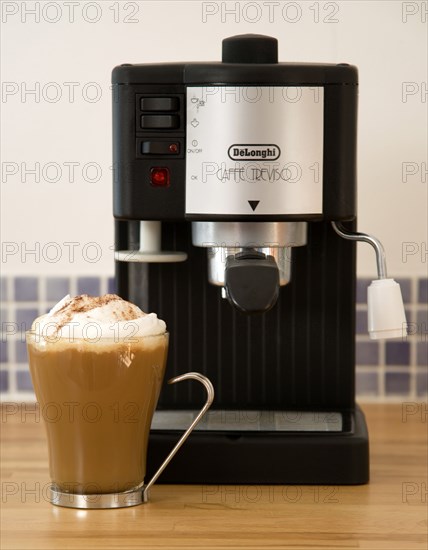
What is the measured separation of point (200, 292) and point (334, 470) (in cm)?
23

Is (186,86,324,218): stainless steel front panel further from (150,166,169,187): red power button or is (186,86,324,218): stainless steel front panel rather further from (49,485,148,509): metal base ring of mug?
(49,485,148,509): metal base ring of mug

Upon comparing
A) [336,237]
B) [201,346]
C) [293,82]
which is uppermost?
[293,82]

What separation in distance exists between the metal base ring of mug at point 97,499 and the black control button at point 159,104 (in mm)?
347

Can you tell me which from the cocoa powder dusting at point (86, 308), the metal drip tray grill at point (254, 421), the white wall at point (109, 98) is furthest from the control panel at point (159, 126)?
the white wall at point (109, 98)

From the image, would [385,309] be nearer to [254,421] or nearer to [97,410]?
[254,421]

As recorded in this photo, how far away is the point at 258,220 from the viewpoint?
0.88 meters

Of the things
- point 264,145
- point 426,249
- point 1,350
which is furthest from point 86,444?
point 426,249

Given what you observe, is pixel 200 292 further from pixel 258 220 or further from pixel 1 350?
pixel 1 350

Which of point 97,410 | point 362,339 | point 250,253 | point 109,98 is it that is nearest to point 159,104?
point 250,253

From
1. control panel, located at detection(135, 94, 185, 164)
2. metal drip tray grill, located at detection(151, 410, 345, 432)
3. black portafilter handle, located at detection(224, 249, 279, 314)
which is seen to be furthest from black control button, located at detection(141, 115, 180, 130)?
metal drip tray grill, located at detection(151, 410, 345, 432)

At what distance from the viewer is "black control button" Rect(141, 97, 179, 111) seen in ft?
2.94

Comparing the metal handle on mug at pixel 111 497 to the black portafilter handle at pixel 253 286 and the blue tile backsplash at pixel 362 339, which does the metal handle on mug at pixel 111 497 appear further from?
the blue tile backsplash at pixel 362 339

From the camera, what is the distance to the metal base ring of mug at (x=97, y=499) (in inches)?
34.4

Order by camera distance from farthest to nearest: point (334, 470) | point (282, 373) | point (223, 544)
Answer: point (282, 373), point (334, 470), point (223, 544)
